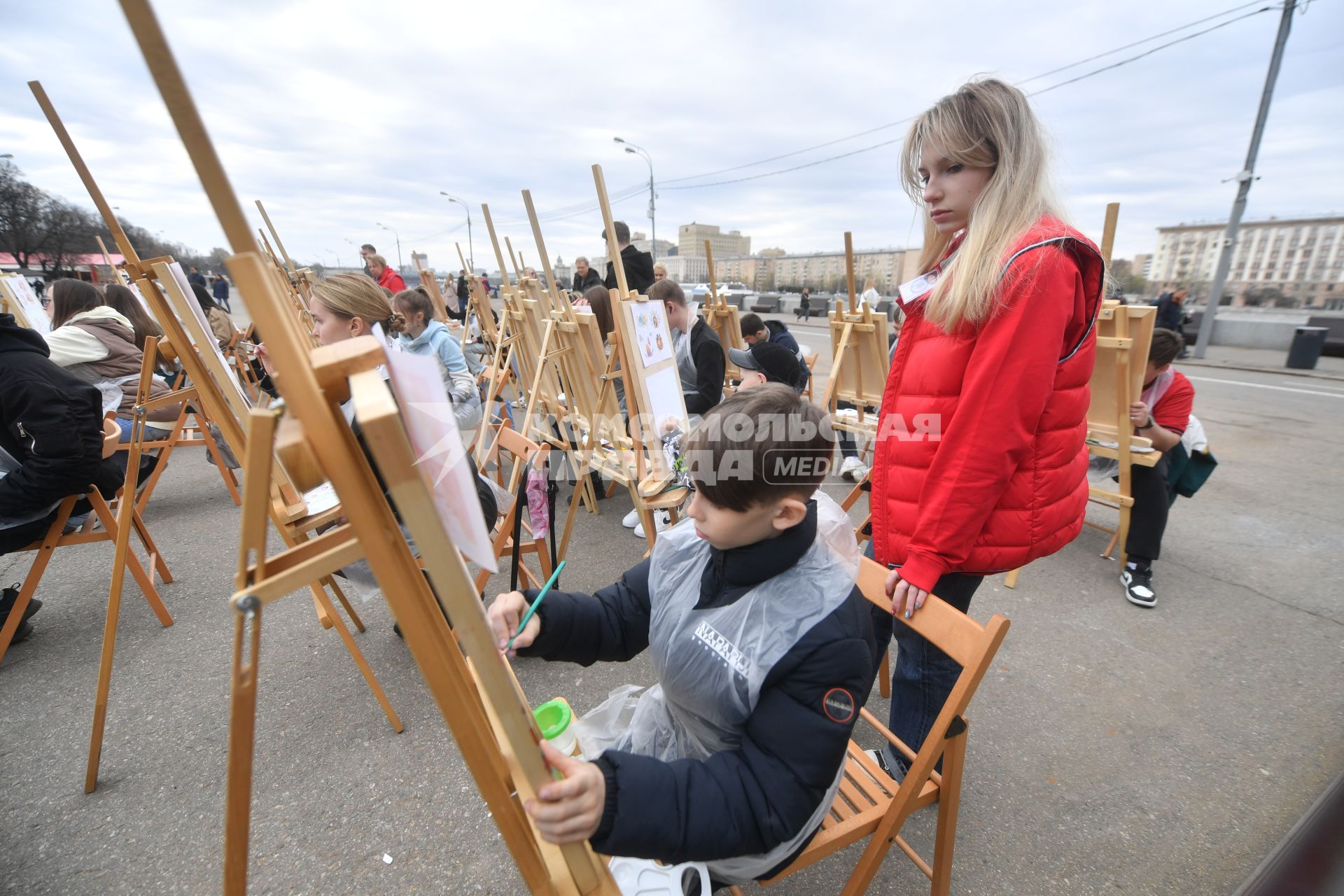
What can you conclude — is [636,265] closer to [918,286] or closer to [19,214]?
[918,286]

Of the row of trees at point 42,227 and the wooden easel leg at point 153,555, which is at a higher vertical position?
the row of trees at point 42,227

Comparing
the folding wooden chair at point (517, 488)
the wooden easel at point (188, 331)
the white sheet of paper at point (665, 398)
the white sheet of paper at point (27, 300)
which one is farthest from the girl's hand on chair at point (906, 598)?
the white sheet of paper at point (27, 300)

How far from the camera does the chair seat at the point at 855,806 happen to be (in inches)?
44.5

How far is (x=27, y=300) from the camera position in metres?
4.99

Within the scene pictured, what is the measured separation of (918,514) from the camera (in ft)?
4.33

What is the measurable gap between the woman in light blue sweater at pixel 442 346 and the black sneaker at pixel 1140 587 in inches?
153

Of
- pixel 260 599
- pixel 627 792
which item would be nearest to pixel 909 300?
pixel 627 792

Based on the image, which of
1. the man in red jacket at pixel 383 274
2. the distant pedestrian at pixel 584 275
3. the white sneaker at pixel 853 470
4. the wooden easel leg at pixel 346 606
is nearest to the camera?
the wooden easel leg at pixel 346 606

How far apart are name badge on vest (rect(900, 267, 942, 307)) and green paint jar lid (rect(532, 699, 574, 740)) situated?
1.23 meters

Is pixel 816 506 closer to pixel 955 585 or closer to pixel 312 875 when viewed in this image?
pixel 955 585

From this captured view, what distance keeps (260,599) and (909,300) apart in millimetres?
1389

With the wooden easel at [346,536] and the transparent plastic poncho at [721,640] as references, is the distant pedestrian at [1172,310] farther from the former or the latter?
the wooden easel at [346,536]

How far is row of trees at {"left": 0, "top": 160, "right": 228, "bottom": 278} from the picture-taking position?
18.2 m

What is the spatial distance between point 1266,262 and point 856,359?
3845 cm
